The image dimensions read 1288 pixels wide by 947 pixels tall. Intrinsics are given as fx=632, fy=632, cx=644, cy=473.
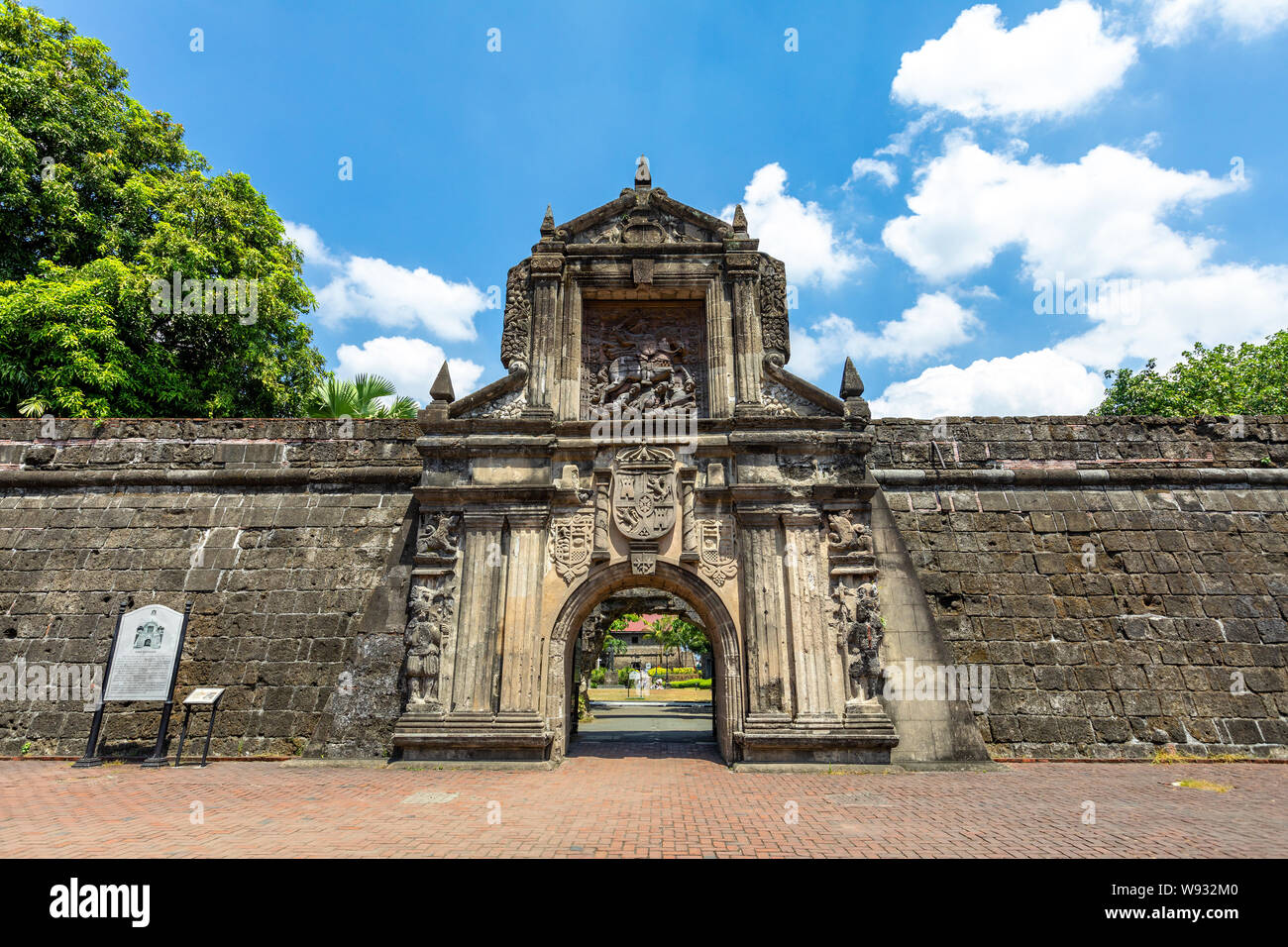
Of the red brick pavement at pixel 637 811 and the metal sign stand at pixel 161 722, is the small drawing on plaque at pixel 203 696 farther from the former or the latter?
the red brick pavement at pixel 637 811

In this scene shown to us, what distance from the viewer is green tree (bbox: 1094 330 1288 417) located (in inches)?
810

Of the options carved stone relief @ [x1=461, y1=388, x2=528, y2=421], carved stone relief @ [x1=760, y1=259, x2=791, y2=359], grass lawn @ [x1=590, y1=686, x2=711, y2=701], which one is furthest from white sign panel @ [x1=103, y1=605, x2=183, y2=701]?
grass lawn @ [x1=590, y1=686, x2=711, y2=701]

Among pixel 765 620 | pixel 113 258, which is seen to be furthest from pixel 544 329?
pixel 113 258

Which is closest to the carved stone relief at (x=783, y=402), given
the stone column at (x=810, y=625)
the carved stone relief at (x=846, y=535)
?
the stone column at (x=810, y=625)

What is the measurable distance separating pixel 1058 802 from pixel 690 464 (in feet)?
20.7

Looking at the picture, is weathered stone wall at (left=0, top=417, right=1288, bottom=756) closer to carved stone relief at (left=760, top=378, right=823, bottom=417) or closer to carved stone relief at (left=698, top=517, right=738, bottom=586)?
carved stone relief at (left=760, top=378, right=823, bottom=417)

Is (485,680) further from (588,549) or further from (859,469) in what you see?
(859,469)

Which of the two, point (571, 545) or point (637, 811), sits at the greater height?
point (571, 545)

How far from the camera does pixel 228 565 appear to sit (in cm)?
1142

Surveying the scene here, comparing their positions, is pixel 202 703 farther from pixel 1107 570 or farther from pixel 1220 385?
pixel 1220 385

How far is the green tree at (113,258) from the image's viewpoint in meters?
14.4

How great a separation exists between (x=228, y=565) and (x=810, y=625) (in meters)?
10.2

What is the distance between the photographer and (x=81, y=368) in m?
14.3

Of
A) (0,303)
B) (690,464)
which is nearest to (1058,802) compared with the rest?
(690,464)
